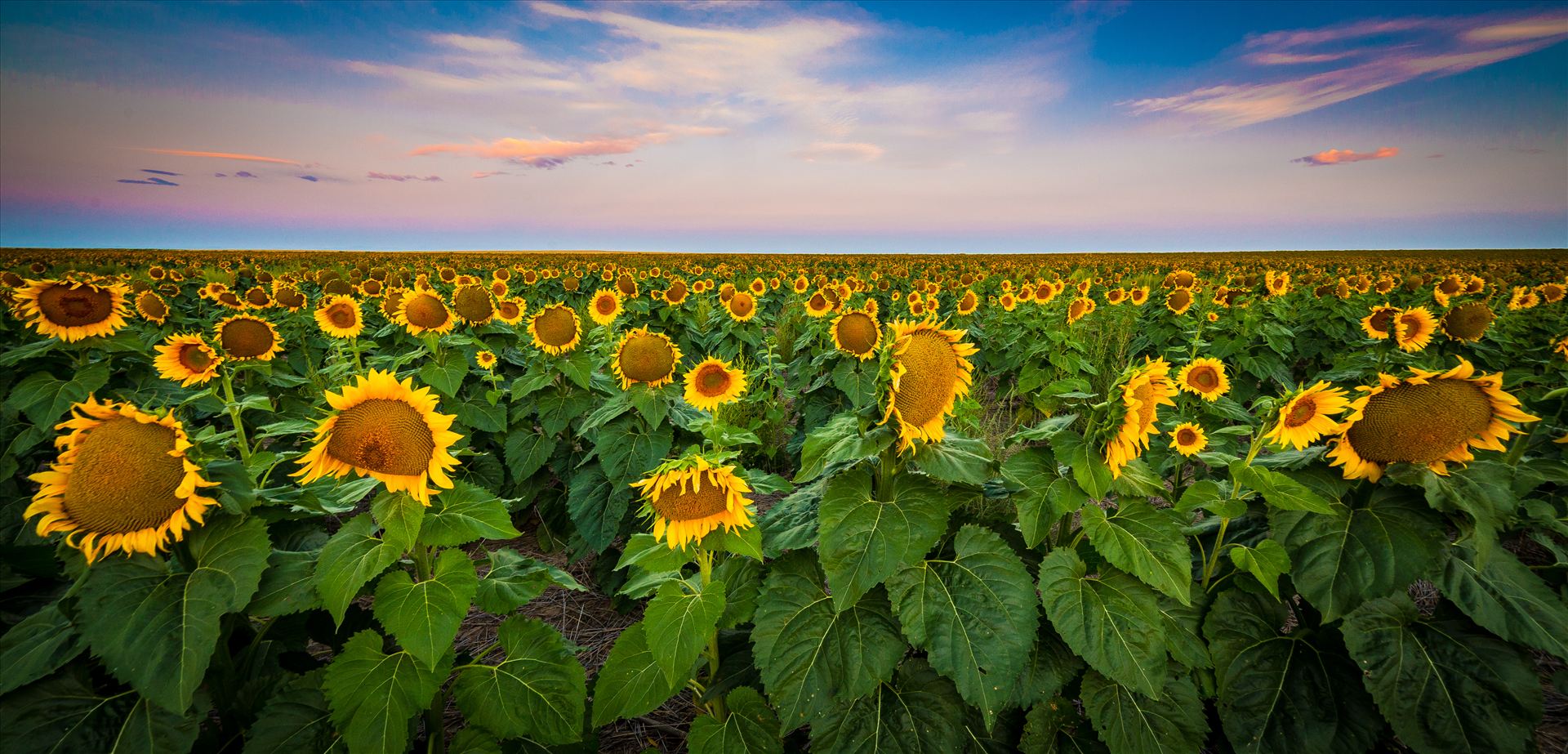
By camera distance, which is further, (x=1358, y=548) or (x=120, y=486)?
(x=1358, y=548)

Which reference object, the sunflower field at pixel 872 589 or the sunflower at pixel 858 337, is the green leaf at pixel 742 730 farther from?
the sunflower at pixel 858 337

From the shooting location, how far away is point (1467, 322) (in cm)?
640

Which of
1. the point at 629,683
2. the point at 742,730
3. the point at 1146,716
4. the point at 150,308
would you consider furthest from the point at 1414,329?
the point at 150,308

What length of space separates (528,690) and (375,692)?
50 centimetres

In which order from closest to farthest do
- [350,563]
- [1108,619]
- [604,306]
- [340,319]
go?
[350,563] → [1108,619] → [340,319] → [604,306]

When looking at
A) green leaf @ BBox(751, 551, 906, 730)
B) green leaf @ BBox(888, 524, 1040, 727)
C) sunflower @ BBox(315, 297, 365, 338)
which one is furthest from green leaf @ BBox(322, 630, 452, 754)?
sunflower @ BBox(315, 297, 365, 338)

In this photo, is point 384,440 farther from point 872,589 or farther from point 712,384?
point 712,384

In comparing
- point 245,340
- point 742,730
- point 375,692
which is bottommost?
point 742,730

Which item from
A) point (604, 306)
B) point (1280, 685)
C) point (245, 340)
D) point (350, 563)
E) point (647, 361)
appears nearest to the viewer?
point (350, 563)

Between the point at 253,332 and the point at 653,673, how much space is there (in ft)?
15.6

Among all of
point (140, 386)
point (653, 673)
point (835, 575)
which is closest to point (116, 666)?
point (653, 673)

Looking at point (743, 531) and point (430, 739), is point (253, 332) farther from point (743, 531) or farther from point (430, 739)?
point (743, 531)

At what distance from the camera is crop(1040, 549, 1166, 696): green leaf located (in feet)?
6.51

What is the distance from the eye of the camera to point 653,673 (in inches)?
86.8
